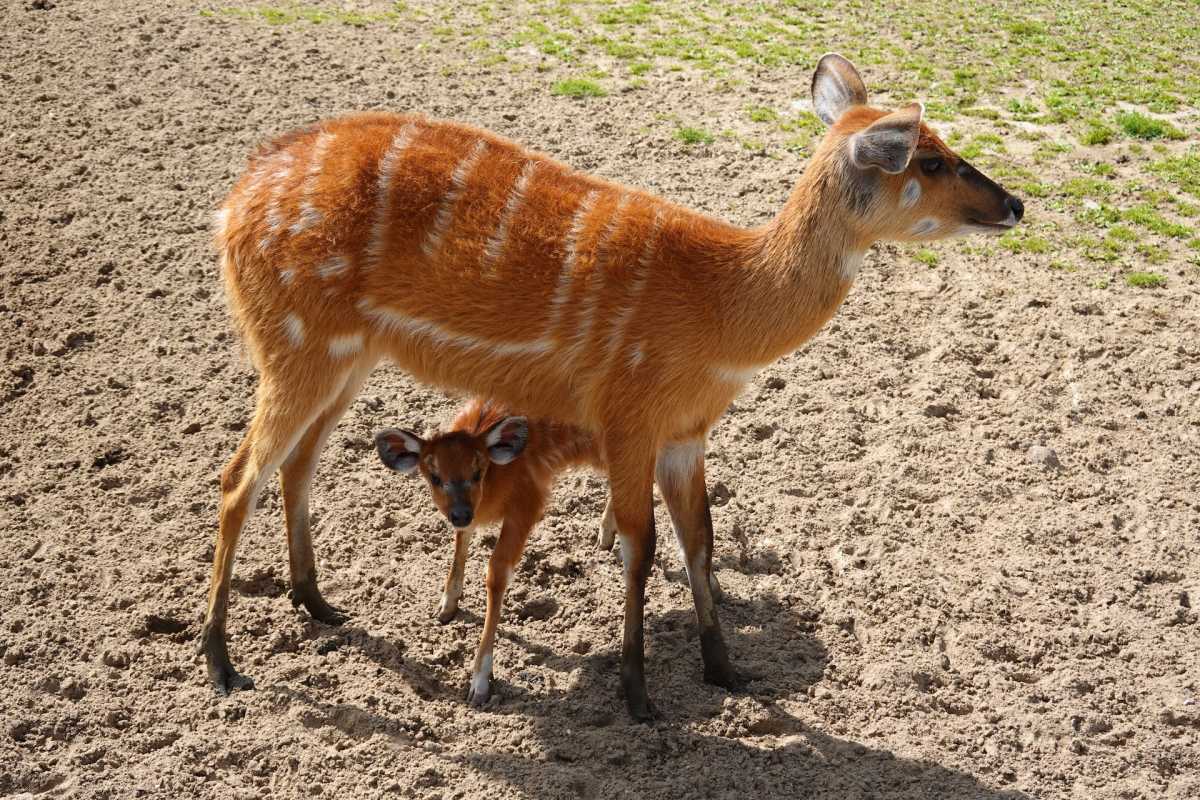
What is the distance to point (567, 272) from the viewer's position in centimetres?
539

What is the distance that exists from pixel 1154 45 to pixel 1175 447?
18.0 feet

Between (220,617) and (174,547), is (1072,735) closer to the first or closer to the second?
(220,617)

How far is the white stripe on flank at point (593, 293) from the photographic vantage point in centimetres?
537

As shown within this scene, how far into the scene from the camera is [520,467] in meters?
5.98

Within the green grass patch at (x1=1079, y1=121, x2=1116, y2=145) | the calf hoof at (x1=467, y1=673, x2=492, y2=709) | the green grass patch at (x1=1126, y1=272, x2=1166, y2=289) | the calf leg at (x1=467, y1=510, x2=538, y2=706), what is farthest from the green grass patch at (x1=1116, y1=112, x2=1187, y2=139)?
the calf hoof at (x1=467, y1=673, x2=492, y2=709)

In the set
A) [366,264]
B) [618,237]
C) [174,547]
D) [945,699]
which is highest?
[618,237]

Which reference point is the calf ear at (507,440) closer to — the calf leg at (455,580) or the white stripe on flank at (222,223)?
the calf leg at (455,580)

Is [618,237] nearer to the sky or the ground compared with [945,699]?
nearer to the sky

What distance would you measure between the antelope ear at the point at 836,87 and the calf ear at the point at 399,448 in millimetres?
2195

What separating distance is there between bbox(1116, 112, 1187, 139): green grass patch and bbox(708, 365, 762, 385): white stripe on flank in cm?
542

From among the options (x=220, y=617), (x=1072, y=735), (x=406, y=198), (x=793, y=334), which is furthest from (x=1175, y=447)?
(x=220, y=617)

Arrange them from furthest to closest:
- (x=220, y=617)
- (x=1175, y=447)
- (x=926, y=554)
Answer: (x=1175, y=447), (x=926, y=554), (x=220, y=617)

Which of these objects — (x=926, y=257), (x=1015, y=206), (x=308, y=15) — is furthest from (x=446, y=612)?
(x=308, y=15)

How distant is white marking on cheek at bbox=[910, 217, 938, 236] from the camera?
535 cm
